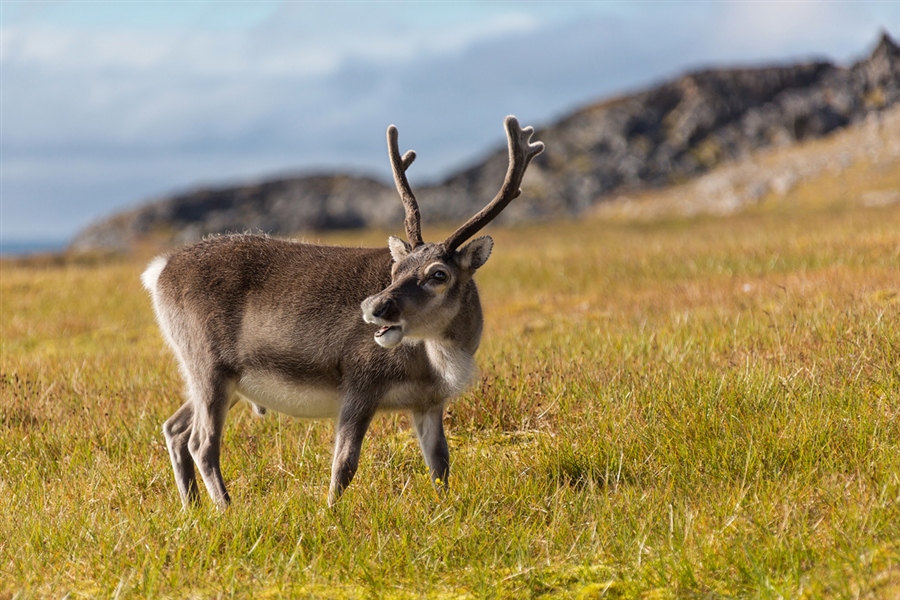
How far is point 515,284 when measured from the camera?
16.7m

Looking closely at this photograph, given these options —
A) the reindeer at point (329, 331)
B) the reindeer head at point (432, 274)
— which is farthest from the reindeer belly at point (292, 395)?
the reindeer head at point (432, 274)

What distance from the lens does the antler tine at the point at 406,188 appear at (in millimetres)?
6031

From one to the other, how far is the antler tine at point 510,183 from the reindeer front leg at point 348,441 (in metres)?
1.18

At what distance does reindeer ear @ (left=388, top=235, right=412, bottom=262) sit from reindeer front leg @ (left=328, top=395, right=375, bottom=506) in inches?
37.3

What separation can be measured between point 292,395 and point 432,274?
4.31 ft

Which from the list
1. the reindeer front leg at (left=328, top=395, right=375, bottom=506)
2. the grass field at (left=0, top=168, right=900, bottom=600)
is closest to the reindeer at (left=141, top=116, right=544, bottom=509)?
the reindeer front leg at (left=328, top=395, right=375, bottom=506)

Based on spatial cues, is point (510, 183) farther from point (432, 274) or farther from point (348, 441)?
point (348, 441)

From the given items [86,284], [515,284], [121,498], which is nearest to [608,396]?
[121,498]

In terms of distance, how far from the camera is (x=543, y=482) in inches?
219

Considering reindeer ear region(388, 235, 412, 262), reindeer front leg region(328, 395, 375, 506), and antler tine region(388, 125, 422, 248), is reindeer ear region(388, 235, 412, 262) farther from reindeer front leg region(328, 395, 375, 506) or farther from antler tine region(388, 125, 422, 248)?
reindeer front leg region(328, 395, 375, 506)

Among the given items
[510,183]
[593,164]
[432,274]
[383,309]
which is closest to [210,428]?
[383,309]

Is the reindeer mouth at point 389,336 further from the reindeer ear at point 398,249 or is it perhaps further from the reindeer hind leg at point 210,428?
the reindeer hind leg at point 210,428

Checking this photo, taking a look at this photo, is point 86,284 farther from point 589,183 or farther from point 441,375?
point 589,183

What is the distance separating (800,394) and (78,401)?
234 inches
